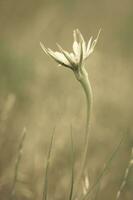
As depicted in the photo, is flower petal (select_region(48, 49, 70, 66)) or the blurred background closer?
flower petal (select_region(48, 49, 70, 66))

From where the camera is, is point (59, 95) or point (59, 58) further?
point (59, 95)

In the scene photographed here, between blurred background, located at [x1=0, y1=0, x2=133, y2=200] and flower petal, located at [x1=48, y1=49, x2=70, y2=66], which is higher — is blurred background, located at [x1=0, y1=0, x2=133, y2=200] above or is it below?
below

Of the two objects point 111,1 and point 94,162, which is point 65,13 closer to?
point 111,1

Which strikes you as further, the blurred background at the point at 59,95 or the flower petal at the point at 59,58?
the blurred background at the point at 59,95

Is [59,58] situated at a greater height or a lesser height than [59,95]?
greater

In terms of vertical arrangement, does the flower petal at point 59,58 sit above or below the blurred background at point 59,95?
above

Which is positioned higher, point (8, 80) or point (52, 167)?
point (8, 80)

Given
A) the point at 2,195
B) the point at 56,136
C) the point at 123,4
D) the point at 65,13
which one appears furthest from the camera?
the point at 123,4

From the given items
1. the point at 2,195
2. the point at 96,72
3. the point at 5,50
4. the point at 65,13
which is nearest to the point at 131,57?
the point at 96,72
